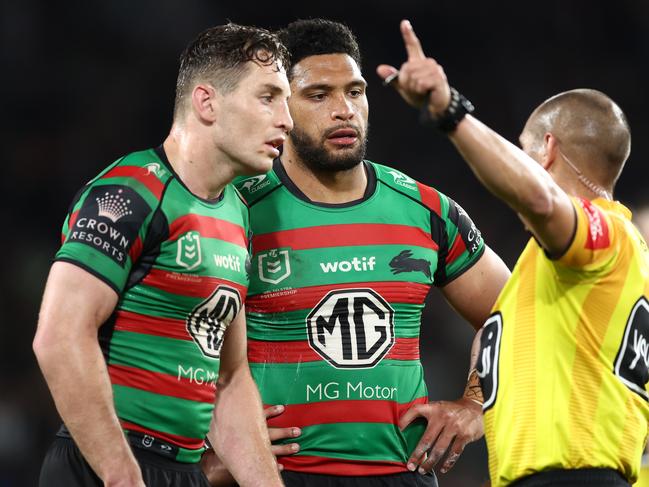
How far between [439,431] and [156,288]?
134cm

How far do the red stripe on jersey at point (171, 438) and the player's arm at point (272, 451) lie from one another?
0.44 meters

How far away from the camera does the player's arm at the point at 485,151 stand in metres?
2.66

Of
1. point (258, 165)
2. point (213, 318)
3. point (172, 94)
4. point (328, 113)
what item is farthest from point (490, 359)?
point (172, 94)

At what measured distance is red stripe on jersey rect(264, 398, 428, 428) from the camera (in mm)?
3703

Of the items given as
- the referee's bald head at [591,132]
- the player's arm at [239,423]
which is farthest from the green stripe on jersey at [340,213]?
the referee's bald head at [591,132]

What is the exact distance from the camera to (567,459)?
2955 millimetres

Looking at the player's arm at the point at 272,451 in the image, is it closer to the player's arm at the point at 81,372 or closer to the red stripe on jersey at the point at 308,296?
the red stripe on jersey at the point at 308,296

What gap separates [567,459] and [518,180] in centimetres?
89

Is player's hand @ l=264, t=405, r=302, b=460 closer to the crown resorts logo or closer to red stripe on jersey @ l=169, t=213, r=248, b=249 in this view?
red stripe on jersey @ l=169, t=213, r=248, b=249

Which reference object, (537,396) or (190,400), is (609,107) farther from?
(190,400)

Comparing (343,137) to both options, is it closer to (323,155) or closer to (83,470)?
(323,155)

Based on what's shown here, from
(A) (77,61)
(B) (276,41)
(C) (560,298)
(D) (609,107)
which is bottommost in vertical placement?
(C) (560,298)

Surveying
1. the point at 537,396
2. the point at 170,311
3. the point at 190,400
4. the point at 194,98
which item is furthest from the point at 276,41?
the point at 537,396

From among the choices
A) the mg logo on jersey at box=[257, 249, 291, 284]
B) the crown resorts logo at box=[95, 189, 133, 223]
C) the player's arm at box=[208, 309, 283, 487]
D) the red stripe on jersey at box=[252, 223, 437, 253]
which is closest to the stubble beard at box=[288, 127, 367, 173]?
the red stripe on jersey at box=[252, 223, 437, 253]
